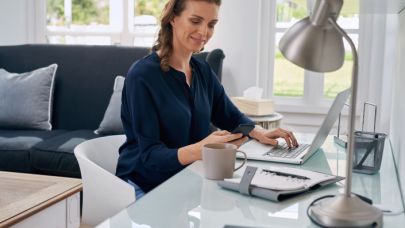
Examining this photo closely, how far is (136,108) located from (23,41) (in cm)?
295

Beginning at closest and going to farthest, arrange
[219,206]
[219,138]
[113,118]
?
[219,206] → [219,138] → [113,118]

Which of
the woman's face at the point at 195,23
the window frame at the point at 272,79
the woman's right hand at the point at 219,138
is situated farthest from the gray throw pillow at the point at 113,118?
the woman's right hand at the point at 219,138

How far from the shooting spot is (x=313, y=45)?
2.97 feet

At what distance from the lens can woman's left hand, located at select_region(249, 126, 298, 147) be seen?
1676mm

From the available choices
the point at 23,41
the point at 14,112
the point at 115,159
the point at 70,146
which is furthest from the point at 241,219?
the point at 23,41

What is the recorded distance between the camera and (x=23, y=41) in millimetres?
4215

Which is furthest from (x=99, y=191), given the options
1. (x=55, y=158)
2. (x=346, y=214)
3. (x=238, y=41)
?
(x=238, y=41)

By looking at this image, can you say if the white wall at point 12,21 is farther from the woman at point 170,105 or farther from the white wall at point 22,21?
the woman at point 170,105

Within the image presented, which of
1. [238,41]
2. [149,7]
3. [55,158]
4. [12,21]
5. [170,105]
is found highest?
[149,7]

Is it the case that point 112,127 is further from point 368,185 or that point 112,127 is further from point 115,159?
point 368,185

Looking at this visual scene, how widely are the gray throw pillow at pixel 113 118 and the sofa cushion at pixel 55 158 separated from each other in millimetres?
227

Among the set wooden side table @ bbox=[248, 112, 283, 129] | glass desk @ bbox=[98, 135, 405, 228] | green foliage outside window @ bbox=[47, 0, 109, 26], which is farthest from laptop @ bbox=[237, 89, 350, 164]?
green foliage outside window @ bbox=[47, 0, 109, 26]

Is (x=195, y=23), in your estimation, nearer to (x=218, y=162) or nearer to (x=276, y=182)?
(x=218, y=162)

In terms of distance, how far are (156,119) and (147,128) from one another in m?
0.04
